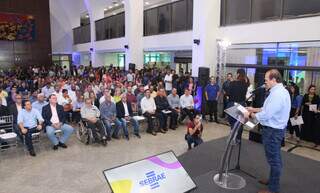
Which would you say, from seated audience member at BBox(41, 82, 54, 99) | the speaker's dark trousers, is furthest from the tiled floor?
seated audience member at BBox(41, 82, 54, 99)

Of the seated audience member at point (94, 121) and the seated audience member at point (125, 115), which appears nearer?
the seated audience member at point (94, 121)

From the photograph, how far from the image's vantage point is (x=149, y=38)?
533 inches

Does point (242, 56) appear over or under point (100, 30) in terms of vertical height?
under

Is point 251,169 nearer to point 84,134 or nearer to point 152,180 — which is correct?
point 152,180

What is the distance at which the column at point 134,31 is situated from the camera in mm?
13773

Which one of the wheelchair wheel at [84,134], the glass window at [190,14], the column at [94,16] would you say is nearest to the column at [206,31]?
the glass window at [190,14]

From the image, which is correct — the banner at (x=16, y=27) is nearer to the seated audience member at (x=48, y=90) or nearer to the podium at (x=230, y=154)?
the seated audience member at (x=48, y=90)

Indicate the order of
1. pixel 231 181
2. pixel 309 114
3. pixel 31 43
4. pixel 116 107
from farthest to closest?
pixel 31 43
pixel 116 107
pixel 309 114
pixel 231 181

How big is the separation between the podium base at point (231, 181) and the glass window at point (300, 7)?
5619 millimetres

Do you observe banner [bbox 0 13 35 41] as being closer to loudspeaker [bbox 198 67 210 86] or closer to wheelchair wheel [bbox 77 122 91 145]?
wheelchair wheel [bbox 77 122 91 145]

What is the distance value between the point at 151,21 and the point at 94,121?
8526mm

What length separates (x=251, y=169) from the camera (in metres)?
4.27

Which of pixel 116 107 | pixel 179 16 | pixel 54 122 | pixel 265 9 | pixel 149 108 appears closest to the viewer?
pixel 54 122

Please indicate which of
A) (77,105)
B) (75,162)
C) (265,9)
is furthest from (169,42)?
(75,162)
